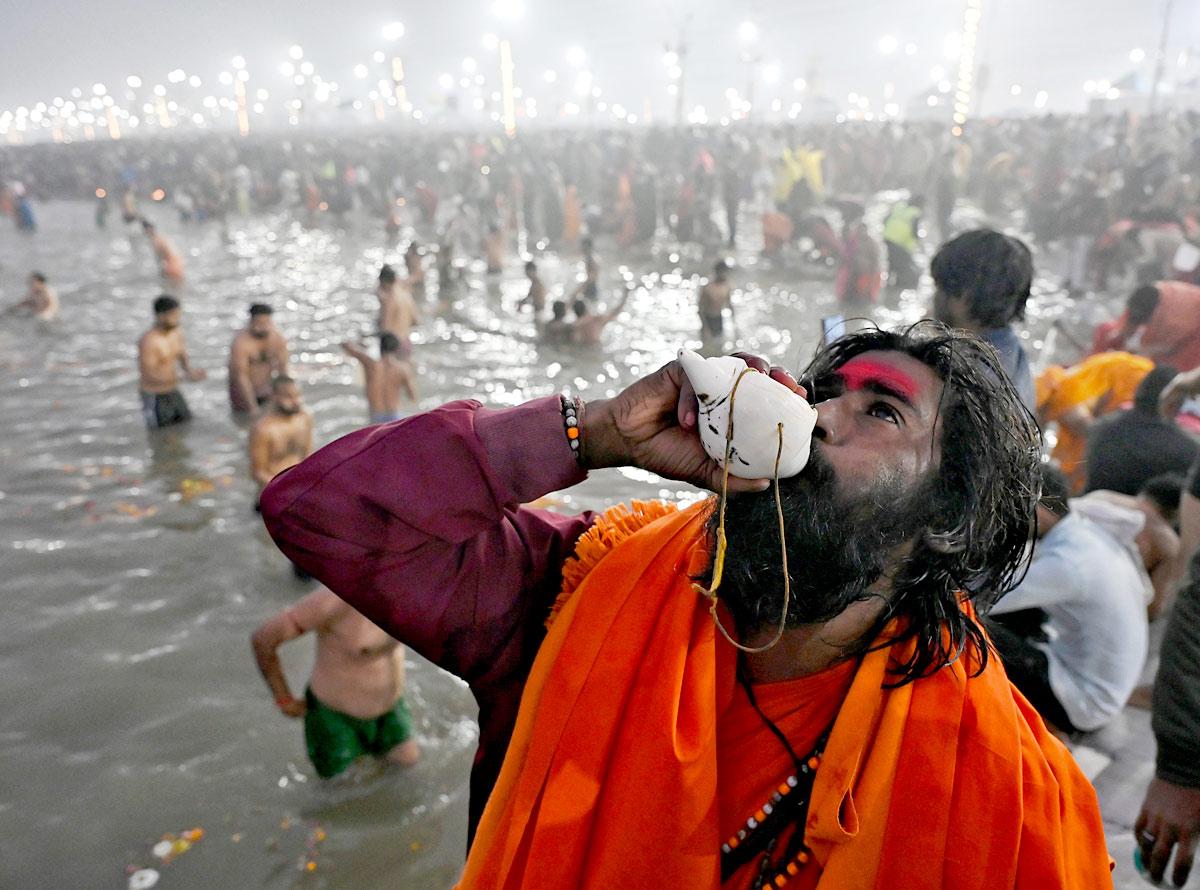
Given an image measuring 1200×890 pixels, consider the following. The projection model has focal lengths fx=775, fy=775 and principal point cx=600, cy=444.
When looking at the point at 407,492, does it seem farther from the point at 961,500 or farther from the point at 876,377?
the point at 961,500

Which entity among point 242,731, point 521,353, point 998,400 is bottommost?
point 242,731

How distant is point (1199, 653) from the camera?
222cm

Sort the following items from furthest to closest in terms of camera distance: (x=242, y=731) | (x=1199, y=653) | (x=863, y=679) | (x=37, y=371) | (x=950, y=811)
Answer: (x=37, y=371) < (x=242, y=731) < (x=1199, y=653) < (x=863, y=679) < (x=950, y=811)

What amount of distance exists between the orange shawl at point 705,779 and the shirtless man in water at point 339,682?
2.04 meters

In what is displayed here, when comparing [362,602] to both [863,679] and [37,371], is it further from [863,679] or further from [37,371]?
[37,371]

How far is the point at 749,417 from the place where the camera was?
1240mm

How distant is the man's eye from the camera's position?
154cm

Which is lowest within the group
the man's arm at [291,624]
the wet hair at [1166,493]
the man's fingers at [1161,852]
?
the man's fingers at [1161,852]

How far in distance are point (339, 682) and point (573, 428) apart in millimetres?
2642

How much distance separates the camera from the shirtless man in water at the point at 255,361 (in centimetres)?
702

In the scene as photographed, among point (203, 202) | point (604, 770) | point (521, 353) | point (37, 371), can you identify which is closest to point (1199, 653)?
point (604, 770)

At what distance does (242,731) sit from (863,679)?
381 centimetres

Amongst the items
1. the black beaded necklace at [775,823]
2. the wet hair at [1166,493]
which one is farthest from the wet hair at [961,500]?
the wet hair at [1166,493]

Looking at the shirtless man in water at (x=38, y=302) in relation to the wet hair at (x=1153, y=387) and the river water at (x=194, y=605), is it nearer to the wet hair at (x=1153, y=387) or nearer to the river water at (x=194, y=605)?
the river water at (x=194, y=605)
